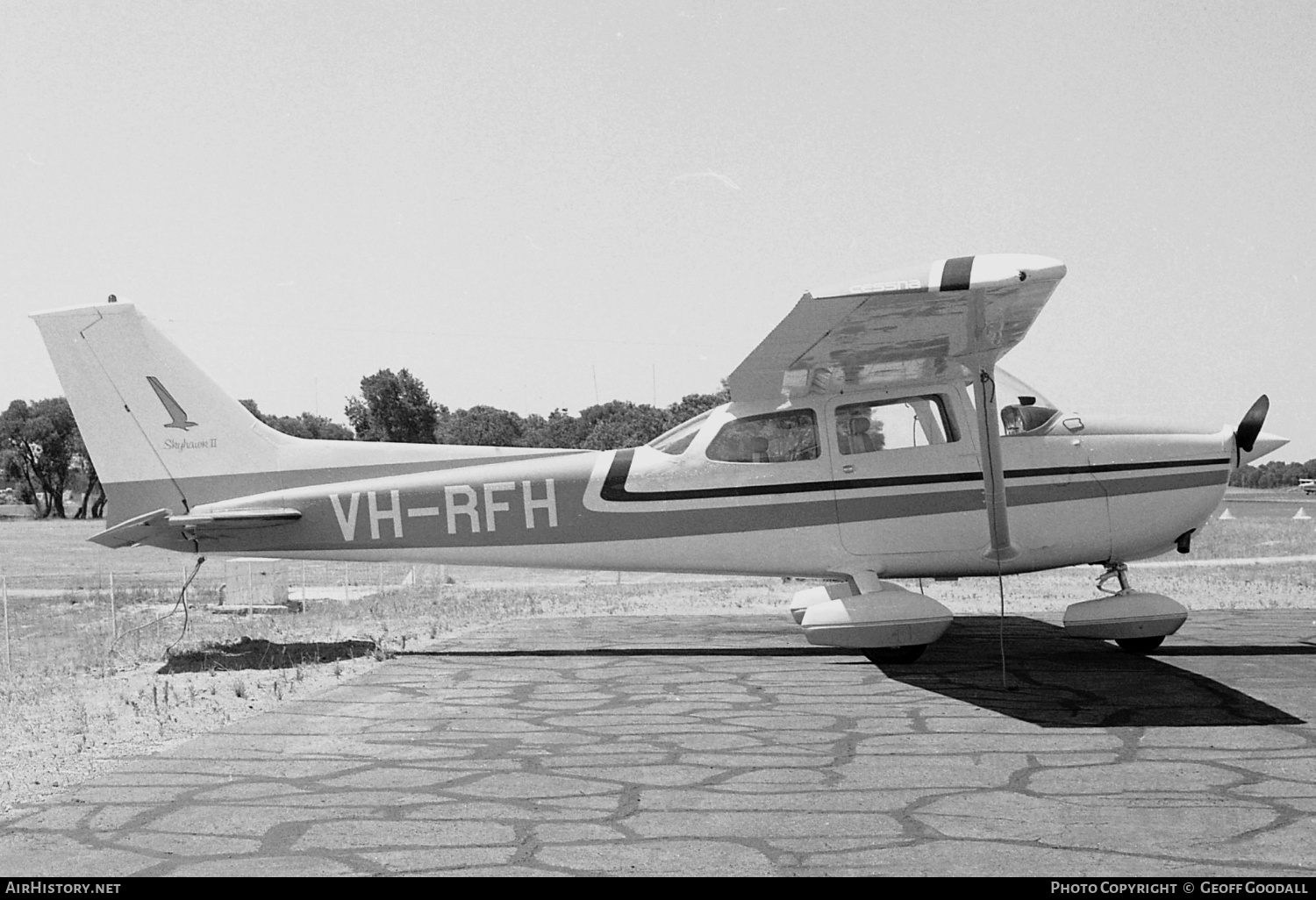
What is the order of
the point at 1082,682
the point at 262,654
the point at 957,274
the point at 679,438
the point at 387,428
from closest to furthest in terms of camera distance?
the point at 957,274 → the point at 1082,682 → the point at 679,438 → the point at 262,654 → the point at 387,428

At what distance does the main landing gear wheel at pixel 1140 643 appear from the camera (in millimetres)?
10180

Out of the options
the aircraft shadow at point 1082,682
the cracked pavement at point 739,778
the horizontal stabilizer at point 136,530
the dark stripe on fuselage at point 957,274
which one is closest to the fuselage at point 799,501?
the horizontal stabilizer at point 136,530

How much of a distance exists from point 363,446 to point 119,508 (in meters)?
2.41

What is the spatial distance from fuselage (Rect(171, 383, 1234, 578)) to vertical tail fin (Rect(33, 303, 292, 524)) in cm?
51

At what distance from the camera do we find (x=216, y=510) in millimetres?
11070

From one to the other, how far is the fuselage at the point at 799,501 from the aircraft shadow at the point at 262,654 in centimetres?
98

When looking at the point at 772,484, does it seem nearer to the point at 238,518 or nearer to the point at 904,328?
the point at 904,328

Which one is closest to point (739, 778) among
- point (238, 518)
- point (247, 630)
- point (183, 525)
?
point (238, 518)

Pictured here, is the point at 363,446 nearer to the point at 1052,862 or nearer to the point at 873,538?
the point at 873,538

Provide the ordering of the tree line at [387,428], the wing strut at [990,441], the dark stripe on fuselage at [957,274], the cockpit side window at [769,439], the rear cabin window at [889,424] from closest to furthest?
the dark stripe on fuselage at [957,274] → the wing strut at [990,441] → the rear cabin window at [889,424] → the cockpit side window at [769,439] → the tree line at [387,428]

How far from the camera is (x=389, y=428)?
76688 millimetres

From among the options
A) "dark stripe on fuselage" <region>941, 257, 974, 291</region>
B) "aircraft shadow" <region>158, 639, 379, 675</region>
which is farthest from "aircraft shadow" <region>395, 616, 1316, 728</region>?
"dark stripe on fuselage" <region>941, 257, 974, 291</region>

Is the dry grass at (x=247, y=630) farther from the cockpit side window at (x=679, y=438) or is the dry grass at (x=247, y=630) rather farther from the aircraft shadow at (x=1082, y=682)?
the aircraft shadow at (x=1082, y=682)

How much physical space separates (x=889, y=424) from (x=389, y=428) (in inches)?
2721
